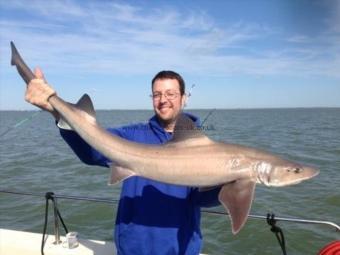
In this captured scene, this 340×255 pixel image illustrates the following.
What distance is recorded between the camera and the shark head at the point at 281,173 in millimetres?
3115

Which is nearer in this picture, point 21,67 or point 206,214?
point 21,67

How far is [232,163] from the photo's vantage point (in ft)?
10.3

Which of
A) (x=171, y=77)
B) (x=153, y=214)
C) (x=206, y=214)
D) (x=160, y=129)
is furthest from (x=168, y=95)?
(x=206, y=214)

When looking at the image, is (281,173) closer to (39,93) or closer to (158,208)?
(158,208)

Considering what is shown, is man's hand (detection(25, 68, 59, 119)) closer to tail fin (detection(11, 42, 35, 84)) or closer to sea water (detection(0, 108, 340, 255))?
tail fin (detection(11, 42, 35, 84))

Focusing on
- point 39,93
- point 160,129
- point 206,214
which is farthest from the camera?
point 206,214

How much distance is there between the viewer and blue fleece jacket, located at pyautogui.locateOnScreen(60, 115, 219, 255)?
142 inches

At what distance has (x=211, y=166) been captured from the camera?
3127 millimetres

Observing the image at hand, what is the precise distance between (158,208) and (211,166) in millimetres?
764

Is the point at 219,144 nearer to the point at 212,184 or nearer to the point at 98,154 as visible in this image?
the point at 212,184

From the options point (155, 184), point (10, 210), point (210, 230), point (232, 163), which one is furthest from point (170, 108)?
point (10, 210)

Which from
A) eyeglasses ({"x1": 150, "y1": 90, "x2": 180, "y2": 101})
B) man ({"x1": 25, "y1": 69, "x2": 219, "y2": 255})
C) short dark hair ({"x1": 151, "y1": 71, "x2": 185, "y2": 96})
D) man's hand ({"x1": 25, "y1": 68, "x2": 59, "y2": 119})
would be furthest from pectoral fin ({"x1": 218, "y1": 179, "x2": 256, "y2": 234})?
man's hand ({"x1": 25, "y1": 68, "x2": 59, "y2": 119})

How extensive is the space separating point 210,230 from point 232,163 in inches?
262

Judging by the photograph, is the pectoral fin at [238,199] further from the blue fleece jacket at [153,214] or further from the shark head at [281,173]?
the blue fleece jacket at [153,214]
